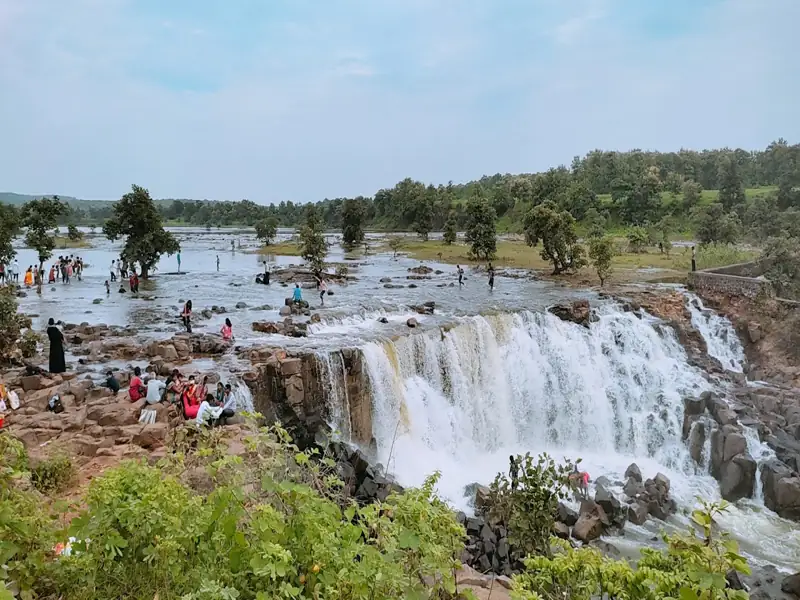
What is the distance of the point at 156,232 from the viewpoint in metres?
32.2

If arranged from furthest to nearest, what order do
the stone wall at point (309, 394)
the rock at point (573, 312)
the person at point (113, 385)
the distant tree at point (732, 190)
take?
1. the distant tree at point (732, 190)
2. the rock at point (573, 312)
3. the stone wall at point (309, 394)
4. the person at point (113, 385)

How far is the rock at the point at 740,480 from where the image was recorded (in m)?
15.3

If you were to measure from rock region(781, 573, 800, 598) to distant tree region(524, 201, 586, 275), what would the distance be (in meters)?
24.4

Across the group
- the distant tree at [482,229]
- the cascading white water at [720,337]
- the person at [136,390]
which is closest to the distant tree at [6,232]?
the person at [136,390]

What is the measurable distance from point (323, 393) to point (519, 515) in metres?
7.13

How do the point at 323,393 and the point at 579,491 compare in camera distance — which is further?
the point at 323,393

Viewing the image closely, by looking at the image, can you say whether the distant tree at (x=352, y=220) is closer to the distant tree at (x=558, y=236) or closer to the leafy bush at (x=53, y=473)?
the distant tree at (x=558, y=236)

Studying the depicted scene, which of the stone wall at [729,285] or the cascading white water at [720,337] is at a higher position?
the stone wall at [729,285]

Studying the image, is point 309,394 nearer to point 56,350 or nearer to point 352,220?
point 56,350

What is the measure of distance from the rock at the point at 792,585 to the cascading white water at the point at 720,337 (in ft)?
40.1

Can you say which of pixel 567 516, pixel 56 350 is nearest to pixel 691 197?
pixel 567 516

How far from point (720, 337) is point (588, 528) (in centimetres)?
1412

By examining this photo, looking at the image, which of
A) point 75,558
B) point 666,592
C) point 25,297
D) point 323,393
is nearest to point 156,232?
point 25,297

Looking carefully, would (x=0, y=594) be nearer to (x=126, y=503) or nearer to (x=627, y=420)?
(x=126, y=503)
